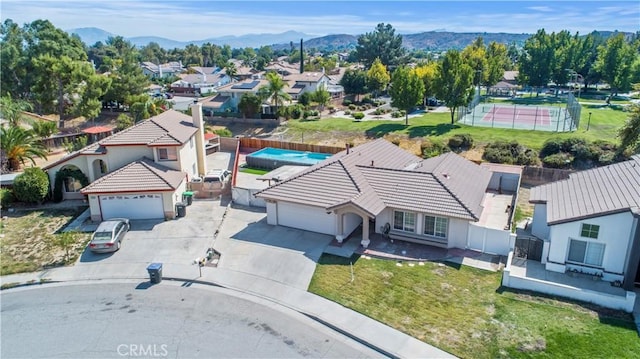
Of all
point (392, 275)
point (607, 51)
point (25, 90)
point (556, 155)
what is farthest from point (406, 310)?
point (607, 51)

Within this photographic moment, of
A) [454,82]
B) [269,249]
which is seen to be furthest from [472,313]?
[454,82]

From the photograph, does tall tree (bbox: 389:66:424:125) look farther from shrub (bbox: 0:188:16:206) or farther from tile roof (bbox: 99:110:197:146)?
shrub (bbox: 0:188:16:206)

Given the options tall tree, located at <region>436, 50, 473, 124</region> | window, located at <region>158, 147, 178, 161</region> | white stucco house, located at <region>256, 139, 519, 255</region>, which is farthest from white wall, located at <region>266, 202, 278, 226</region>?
tall tree, located at <region>436, 50, 473, 124</region>

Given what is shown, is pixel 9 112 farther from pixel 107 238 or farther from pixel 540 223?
pixel 540 223

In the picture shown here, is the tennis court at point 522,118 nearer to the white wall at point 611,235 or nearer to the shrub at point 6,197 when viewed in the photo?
the white wall at point 611,235

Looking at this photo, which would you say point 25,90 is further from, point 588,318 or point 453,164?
point 588,318

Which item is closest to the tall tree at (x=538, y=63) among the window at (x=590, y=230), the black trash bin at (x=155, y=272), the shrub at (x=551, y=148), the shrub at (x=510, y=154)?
the shrub at (x=510, y=154)
